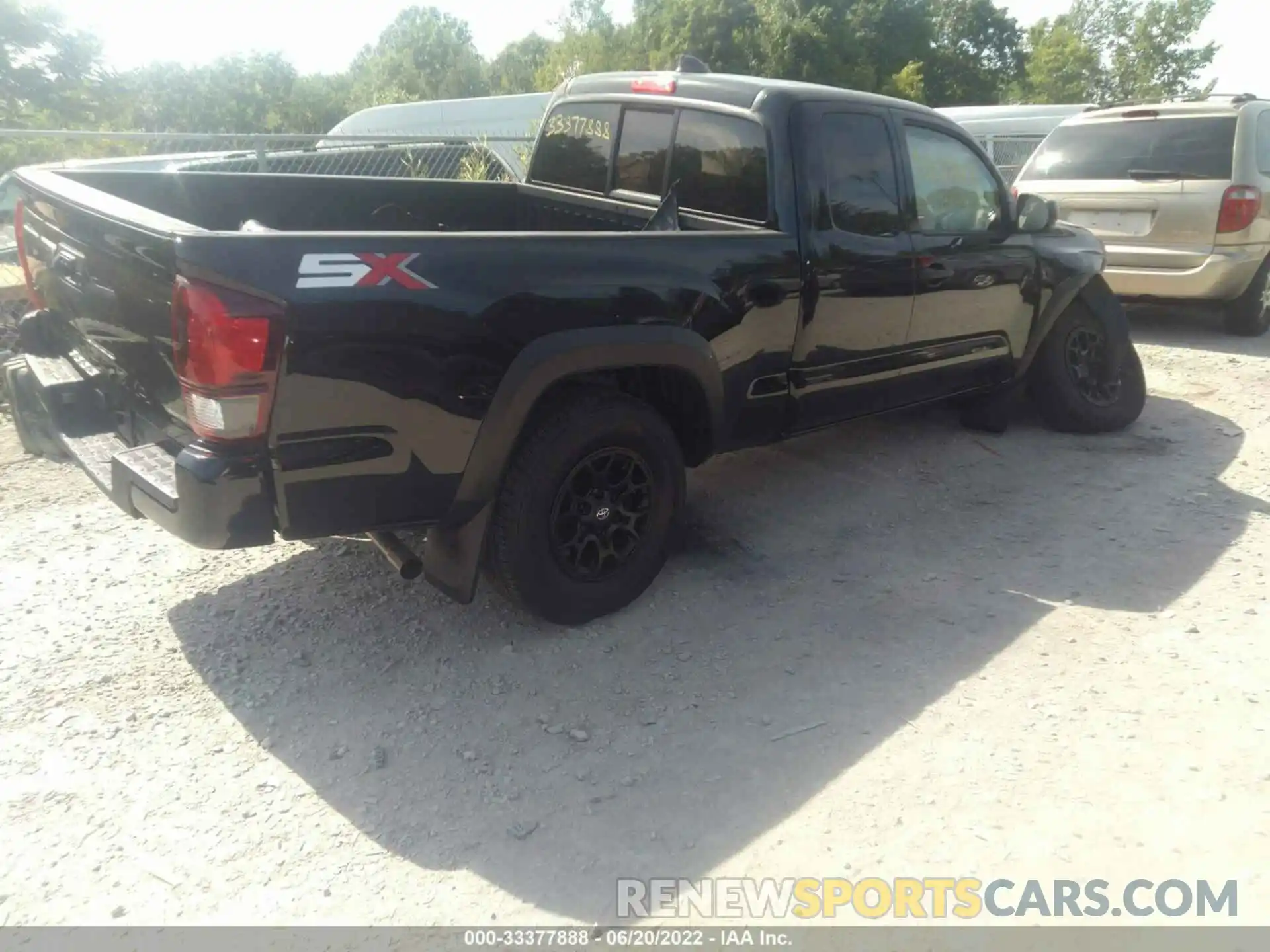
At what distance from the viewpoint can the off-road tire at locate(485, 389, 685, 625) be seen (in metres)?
3.34

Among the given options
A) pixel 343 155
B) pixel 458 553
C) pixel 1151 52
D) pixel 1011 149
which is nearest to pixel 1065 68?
pixel 1151 52

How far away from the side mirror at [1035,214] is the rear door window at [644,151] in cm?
197

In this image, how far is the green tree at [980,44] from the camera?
46.1 m

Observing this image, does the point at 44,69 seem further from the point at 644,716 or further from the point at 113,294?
the point at 644,716

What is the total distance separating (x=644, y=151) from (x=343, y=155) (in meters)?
6.88

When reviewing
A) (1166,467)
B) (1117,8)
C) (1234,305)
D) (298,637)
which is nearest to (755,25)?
(1117,8)

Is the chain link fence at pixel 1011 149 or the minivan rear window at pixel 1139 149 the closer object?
the minivan rear window at pixel 1139 149

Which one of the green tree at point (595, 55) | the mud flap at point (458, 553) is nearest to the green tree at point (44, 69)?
the green tree at point (595, 55)

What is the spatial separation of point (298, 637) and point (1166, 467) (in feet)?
14.7

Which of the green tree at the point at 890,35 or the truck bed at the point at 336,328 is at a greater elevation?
the green tree at the point at 890,35

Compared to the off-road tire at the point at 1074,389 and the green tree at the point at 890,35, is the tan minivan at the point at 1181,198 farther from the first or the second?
the green tree at the point at 890,35

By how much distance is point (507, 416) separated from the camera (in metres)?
3.14

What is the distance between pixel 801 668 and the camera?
3449 millimetres

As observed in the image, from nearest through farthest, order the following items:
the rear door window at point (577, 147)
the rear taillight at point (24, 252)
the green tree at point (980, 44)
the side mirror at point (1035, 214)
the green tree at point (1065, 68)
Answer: the rear taillight at point (24, 252), the rear door window at point (577, 147), the side mirror at point (1035, 214), the green tree at point (1065, 68), the green tree at point (980, 44)
